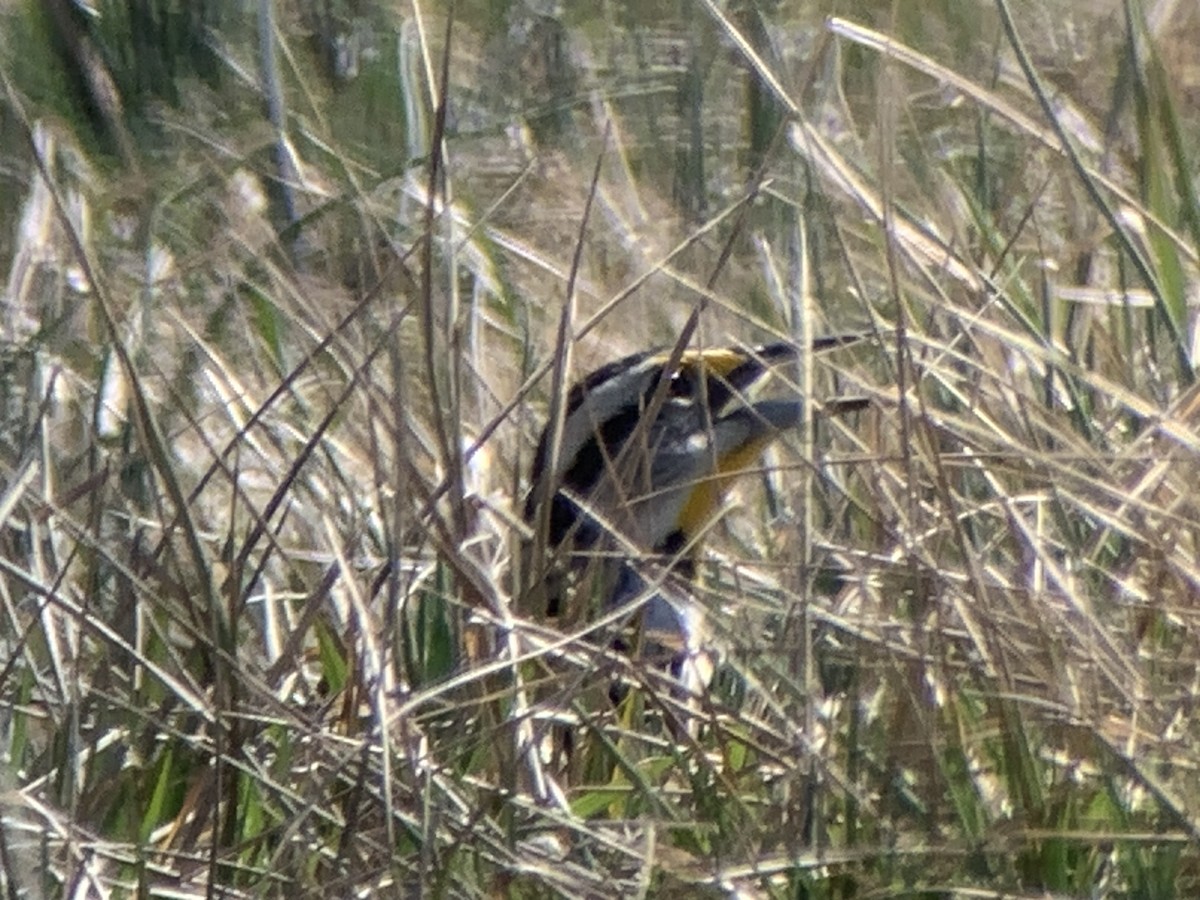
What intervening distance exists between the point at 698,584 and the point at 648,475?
0.61 ft

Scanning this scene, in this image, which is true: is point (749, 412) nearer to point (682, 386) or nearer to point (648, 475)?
point (682, 386)

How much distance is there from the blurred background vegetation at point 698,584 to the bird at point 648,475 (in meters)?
0.08

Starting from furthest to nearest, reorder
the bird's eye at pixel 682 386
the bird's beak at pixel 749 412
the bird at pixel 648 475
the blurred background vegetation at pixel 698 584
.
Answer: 1. the bird's eye at pixel 682 386
2. the bird's beak at pixel 749 412
3. the bird at pixel 648 475
4. the blurred background vegetation at pixel 698 584

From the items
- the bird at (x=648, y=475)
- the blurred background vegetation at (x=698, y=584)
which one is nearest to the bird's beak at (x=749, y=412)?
the bird at (x=648, y=475)

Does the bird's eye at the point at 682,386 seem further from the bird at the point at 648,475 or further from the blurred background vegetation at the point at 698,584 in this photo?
the blurred background vegetation at the point at 698,584

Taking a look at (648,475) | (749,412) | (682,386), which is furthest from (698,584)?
(682,386)

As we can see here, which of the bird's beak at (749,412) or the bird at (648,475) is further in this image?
the bird's beak at (749,412)

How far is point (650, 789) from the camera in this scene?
3.40 m

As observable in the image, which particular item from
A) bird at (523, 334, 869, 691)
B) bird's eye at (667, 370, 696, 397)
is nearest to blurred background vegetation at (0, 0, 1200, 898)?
bird at (523, 334, 869, 691)

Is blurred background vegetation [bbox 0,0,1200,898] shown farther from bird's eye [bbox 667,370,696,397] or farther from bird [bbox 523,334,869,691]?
bird's eye [bbox 667,370,696,397]

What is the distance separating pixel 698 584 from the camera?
13.2 ft

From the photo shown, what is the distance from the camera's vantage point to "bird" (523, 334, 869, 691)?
3.87m

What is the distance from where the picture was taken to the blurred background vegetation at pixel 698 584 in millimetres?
3328

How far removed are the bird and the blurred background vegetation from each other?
0.26 ft
